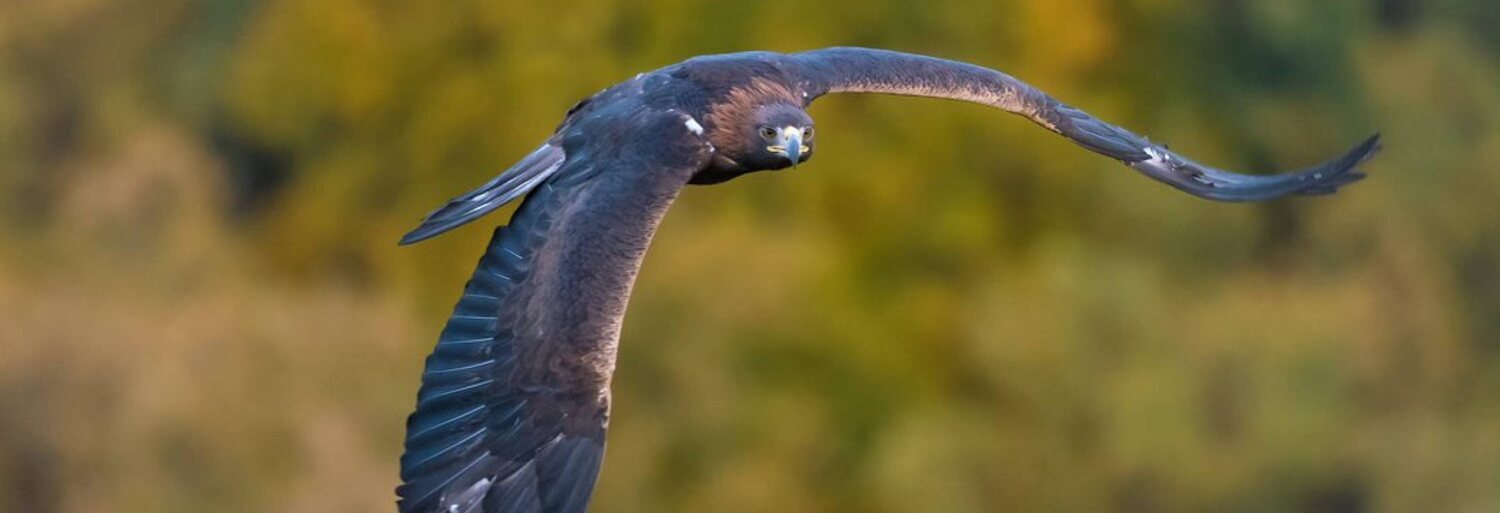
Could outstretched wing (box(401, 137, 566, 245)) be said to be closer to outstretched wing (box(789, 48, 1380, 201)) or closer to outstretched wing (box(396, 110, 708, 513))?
outstretched wing (box(396, 110, 708, 513))

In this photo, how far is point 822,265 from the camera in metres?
27.0

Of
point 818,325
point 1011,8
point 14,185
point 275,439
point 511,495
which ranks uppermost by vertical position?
point 1011,8

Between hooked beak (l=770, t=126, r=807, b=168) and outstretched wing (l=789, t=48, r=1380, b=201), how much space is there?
0.49 meters

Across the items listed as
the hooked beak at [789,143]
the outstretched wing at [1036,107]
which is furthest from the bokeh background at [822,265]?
the hooked beak at [789,143]

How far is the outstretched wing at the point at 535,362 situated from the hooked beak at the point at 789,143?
0.67 metres

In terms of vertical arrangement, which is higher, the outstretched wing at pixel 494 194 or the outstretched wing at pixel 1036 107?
the outstretched wing at pixel 1036 107

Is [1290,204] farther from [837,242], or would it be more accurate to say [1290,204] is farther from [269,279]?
[269,279]

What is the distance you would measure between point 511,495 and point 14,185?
18786 mm

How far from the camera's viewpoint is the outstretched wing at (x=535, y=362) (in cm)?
959

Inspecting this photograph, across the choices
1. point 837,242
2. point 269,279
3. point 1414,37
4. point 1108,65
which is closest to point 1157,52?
point 1108,65

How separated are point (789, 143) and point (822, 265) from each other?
1658cm

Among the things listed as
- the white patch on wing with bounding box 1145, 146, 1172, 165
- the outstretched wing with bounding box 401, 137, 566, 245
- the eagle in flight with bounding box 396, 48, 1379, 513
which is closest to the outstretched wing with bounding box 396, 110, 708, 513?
the eagle in flight with bounding box 396, 48, 1379, 513

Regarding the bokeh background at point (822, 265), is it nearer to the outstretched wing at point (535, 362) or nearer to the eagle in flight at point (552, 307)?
the eagle in flight at point (552, 307)

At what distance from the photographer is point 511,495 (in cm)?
974
